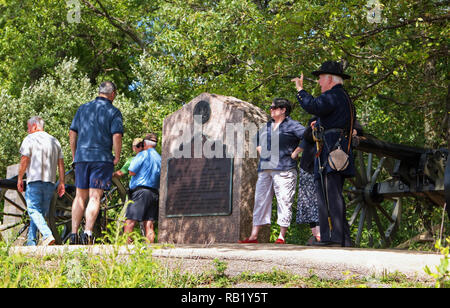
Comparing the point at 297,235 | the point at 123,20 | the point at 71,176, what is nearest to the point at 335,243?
the point at 71,176

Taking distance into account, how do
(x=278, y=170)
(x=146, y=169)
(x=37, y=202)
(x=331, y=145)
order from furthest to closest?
(x=146, y=169) < (x=37, y=202) < (x=278, y=170) < (x=331, y=145)

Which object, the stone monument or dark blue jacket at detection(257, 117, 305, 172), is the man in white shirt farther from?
dark blue jacket at detection(257, 117, 305, 172)

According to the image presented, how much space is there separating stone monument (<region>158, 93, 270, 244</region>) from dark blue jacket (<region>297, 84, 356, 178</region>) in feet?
5.46

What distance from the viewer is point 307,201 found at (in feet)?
27.7

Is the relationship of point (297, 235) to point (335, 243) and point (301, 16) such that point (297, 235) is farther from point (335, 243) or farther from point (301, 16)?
point (335, 243)

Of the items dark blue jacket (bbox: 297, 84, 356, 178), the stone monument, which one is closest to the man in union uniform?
dark blue jacket (bbox: 297, 84, 356, 178)

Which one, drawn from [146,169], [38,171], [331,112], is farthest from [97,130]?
[331,112]

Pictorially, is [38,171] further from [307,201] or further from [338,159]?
[338,159]

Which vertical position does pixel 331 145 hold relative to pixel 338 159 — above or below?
above

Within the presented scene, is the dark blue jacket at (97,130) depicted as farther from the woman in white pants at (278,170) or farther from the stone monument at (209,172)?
the woman in white pants at (278,170)

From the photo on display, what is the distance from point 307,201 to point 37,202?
11.1 feet

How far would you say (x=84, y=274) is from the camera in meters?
5.00

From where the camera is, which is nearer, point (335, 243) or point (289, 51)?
point (335, 243)
